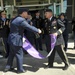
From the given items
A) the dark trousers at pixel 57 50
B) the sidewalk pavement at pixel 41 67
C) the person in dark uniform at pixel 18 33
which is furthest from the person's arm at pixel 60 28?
the sidewalk pavement at pixel 41 67

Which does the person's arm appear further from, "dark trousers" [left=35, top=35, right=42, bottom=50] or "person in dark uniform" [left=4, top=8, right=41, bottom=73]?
"dark trousers" [left=35, top=35, right=42, bottom=50]

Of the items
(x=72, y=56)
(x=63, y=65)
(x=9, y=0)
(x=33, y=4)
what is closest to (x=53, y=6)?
(x=33, y=4)

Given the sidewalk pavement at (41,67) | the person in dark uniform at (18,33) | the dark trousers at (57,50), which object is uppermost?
the person in dark uniform at (18,33)

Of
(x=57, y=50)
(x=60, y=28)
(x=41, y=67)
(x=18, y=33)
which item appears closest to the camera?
(x=18, y=33)

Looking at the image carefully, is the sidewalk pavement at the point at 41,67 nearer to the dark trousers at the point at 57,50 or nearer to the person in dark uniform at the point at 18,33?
the dark trousers at the point at 57,50

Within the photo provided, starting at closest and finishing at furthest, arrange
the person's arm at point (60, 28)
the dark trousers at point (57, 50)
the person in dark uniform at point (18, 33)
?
the person in dark uniform at point (18, 33) < the person's arm at point (60, 28) < the dark trousers at point (57, 50)

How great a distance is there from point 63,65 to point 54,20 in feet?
5.18

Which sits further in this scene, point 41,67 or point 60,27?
point 41,67

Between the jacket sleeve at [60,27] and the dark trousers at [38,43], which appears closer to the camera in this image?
the jacket sleeve at [60,27]

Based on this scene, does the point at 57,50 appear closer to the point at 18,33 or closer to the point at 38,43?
the point at 18,33

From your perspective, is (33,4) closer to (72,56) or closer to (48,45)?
(72,56)

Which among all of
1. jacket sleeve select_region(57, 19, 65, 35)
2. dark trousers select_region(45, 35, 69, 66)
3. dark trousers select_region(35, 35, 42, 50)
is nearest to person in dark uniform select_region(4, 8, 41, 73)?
dark trousers select_region(45, 35, 69, 66)

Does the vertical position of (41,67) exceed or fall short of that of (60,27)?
it falls short

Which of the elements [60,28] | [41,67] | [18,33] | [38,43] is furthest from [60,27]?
[38,43]
